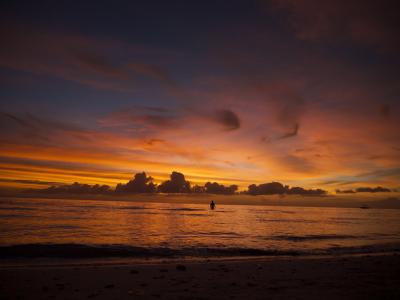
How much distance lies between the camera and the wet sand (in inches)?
394

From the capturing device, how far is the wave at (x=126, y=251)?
853 inches

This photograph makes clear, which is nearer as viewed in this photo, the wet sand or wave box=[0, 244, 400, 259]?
the wet sand

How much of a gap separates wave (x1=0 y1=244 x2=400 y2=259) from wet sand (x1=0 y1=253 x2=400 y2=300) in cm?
749

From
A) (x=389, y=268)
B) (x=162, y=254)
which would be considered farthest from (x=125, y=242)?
(x=389, y=268)

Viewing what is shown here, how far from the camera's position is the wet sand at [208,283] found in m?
10.0

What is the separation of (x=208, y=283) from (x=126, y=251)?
44.0 ft

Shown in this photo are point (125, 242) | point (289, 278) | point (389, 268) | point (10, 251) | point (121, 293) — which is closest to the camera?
point (121, 293)

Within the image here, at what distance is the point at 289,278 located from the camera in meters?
13.0

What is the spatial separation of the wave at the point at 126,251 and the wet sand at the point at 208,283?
295 inches

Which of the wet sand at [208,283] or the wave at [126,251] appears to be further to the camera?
the wave at [126,251]

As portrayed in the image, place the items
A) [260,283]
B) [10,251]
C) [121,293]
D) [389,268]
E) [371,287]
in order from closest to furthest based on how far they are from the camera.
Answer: [121,293]
[371,287]
[260,283]
[389,268]
[10,251]

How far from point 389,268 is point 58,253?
811 inches

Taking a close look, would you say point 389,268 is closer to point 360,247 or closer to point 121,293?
point 121,293

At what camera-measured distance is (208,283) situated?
11836mm
